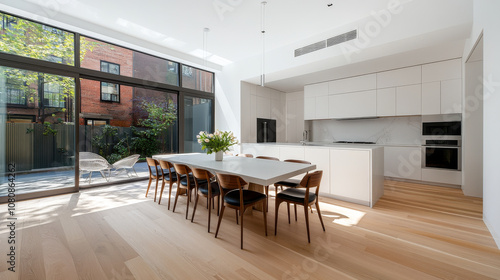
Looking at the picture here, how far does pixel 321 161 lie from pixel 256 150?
1.67 m

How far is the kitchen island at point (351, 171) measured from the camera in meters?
3.17

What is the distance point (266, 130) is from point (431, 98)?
12.3 feet

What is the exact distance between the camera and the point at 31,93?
336 cm

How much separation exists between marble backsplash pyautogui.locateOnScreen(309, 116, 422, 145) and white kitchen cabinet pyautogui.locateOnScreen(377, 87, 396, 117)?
1.94 feet

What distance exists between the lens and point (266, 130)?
6.04 meters

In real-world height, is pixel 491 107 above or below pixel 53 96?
below

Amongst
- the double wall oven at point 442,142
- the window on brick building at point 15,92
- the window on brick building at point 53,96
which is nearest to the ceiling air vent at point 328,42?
the double wall oven at point 442,142

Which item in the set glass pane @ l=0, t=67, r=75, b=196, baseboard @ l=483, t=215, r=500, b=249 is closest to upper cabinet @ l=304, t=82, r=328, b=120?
baseboard @ l=483, t=215, r=500, b=249

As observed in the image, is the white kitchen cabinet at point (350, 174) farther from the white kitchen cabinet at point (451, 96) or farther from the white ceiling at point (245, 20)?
the white kitchen cabinet at point (451, 96)

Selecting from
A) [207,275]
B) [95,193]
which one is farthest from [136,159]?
[207,275]

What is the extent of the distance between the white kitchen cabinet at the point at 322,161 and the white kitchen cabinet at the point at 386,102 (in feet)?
6.99

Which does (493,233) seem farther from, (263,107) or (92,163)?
(92,163)

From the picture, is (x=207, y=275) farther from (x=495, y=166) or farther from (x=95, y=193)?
(x=95, y=193)

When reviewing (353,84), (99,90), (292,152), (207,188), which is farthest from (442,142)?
(99,90)
